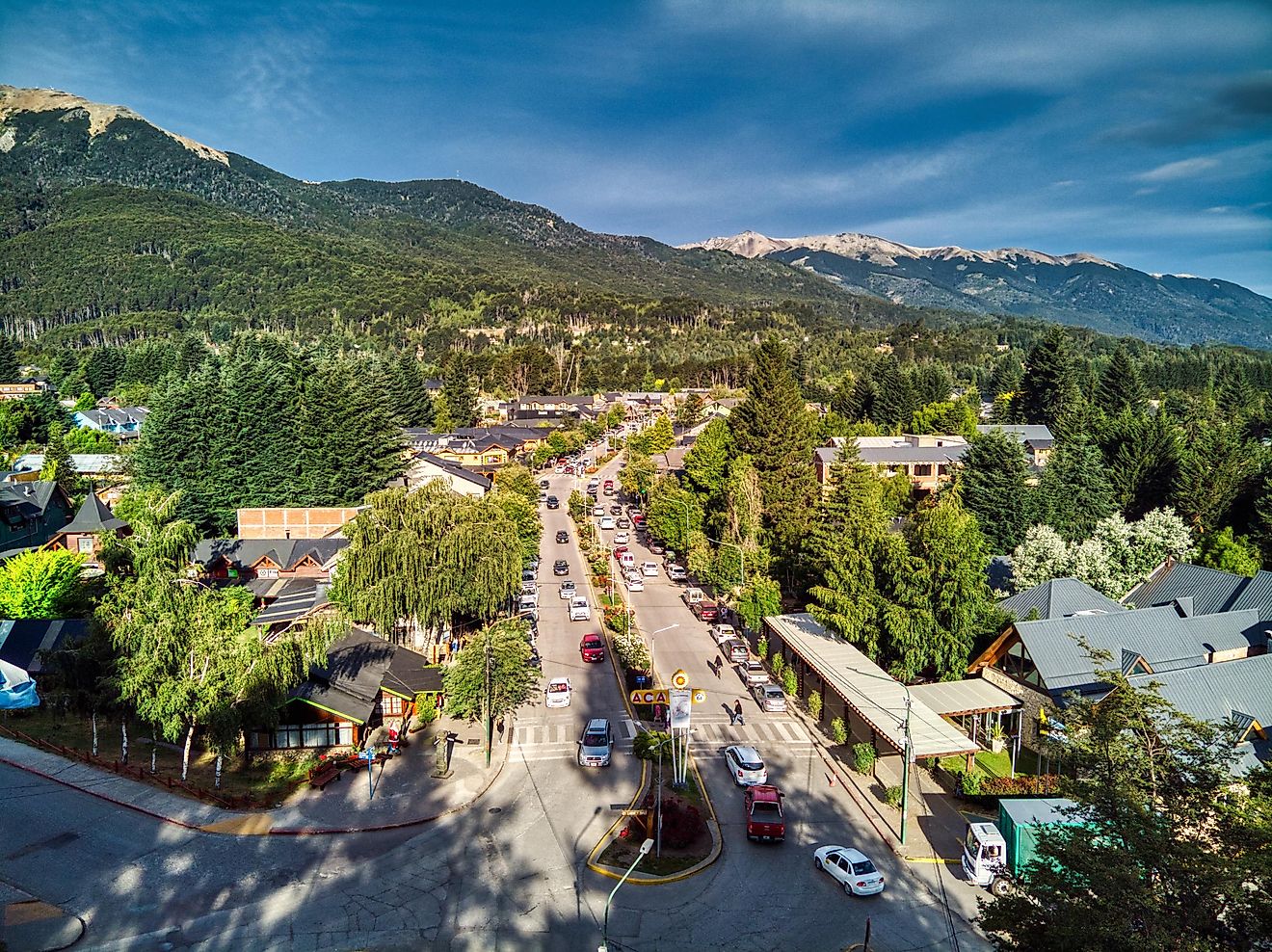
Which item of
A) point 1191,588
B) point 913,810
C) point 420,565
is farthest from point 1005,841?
point 1191,588

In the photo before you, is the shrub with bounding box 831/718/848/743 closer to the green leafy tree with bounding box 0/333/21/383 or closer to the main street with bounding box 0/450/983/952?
the main street with bounding box 0/450/983/952

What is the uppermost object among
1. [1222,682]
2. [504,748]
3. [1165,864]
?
[1165,864]

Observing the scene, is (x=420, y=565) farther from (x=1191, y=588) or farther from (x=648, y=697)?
(x=1191, y=588)

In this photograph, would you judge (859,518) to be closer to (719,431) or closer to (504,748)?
(504,748)

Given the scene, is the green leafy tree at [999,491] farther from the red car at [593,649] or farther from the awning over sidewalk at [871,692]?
the red car at [593,649]

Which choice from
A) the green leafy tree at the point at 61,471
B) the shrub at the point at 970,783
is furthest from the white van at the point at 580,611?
the green leafy tree at the point at 61,471

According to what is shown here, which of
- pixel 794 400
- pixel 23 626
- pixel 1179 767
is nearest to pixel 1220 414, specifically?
pixel 794 400
